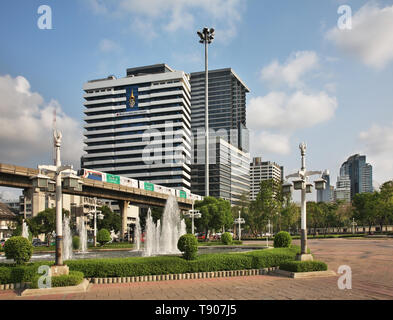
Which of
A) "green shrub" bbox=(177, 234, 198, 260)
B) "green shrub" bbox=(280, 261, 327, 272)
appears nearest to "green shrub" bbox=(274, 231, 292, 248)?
"green shrub" bbox=(280, 261, 327, 272)

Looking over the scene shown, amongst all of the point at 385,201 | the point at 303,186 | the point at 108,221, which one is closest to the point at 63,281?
the point at 303,186

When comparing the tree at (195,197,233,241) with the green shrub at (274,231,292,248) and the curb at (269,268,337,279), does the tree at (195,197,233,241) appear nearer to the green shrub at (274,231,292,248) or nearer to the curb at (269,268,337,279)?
the green shrub at (274,231,292,248)

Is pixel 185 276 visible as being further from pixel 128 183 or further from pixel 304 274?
pixel 128 183

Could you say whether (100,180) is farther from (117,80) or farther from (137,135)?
(117,80)

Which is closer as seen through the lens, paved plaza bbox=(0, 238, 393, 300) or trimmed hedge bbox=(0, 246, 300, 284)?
paved plaza bbox=(0, 238, 393, 300)

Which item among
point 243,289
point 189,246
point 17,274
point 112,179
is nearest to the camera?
point 243,289

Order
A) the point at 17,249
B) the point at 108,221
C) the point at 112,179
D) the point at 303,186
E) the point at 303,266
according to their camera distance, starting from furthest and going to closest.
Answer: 1. the point at 108,221
2. the point at 112,179
3. the point at 303,186
4. the point at 303,266
5. the point at 17,249

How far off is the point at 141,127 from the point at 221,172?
45.0 metres

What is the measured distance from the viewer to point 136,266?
14.8 metres

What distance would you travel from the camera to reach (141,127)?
130 meters

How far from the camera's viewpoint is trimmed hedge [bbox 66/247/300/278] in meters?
14.4

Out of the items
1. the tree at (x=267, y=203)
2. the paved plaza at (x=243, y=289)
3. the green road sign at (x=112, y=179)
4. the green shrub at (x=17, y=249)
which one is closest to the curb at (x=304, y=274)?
the paved plaza at (x=243, y=289)

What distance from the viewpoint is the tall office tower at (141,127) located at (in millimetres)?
126188

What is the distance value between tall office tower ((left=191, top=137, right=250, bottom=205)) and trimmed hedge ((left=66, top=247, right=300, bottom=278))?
131942 millimetres
